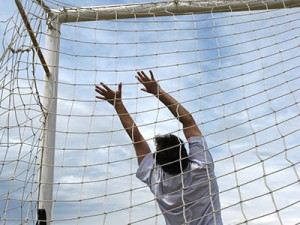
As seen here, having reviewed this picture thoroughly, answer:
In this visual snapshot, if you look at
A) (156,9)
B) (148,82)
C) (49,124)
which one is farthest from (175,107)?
(156,9)

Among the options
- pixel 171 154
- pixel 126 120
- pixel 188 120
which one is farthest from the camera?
pixel 126 120

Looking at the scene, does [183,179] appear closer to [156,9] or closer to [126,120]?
[126,120]

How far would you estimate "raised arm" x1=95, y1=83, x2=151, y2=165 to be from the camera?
243cm

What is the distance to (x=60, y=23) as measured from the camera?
11.1ft

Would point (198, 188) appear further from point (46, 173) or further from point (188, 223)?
point (46, 173)

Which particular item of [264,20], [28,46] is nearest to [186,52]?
[264,20]

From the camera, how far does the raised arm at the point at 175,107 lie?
91.4 inches

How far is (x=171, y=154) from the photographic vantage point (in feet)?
6.83

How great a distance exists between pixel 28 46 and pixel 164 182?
5.05 ft

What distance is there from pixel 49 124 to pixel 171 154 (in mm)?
1320

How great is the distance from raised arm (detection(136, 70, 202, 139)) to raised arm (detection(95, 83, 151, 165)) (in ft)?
0.60

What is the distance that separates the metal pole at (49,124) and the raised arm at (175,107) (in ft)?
2.57

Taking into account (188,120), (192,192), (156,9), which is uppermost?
(156,9)

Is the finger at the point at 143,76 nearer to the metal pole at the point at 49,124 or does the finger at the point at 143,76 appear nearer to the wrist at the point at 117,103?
the wrist at the point at 117,103
